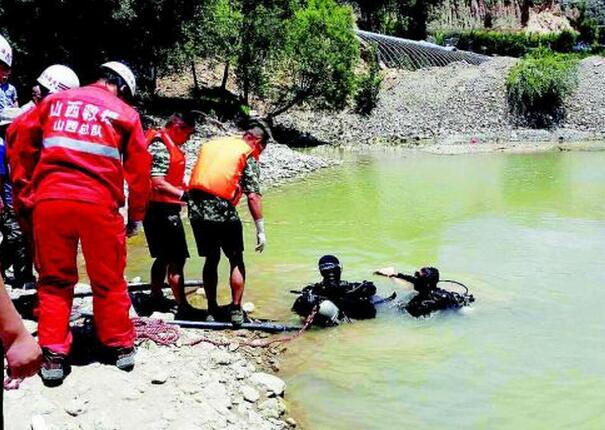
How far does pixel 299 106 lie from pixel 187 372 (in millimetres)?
29185

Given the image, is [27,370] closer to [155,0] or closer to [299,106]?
[155,0]

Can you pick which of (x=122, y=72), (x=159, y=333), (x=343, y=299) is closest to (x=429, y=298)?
(x=343, y=299)

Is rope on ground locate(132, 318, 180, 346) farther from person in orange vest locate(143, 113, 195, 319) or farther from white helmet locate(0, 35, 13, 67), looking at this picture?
white helmet locate(0, 35, 13, 67)

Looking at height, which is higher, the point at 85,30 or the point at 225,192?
the point at 85,30

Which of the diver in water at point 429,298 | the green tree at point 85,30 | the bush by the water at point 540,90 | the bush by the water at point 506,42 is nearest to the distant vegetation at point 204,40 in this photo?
the green tree at point 85,30

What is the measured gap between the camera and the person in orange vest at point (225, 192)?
6.20 m

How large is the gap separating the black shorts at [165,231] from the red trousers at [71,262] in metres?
1.77

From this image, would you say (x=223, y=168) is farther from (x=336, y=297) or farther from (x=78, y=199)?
(x=78, y=199)

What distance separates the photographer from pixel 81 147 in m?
4.37

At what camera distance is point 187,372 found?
16.5 ft

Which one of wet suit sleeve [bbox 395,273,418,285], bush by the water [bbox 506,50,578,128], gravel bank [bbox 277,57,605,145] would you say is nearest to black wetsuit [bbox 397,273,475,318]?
wet suit sleeve [bbox 395,273,418,285]

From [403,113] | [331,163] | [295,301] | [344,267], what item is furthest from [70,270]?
[403,113]

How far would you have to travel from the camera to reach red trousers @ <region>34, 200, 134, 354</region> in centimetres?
434

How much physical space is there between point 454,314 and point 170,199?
10.4 feet
